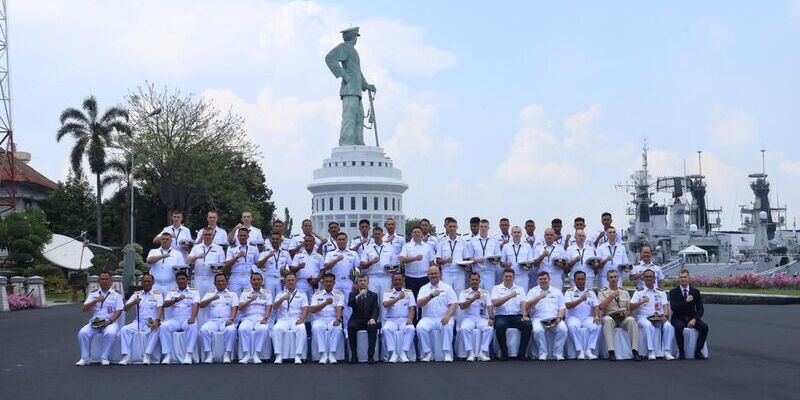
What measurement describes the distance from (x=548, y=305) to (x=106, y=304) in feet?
25.2

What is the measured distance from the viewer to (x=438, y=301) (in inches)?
643

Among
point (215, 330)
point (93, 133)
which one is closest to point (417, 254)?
point (215, 330)

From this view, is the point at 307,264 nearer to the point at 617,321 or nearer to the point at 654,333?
the point at 617,321

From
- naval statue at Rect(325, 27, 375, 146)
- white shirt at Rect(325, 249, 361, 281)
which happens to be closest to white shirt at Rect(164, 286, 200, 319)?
white shirt at Rect(325, 249, 361, 281)

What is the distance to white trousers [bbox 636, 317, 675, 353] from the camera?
52.6ft

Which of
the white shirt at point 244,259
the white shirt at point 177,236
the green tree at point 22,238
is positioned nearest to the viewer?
the white shirt at point 244,259

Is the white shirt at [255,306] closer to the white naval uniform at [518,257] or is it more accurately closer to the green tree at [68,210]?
the white naval uniform at [518,257]

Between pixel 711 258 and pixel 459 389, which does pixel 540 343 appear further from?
pixel 711 258

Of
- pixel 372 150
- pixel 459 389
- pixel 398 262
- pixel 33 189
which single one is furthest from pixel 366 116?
pixel 459 389

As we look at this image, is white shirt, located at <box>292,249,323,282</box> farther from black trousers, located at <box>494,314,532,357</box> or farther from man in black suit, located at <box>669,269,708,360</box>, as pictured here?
man in black suit, located at <box>669,269,708,360</box>

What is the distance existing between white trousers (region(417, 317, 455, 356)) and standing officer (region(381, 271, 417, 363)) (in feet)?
0.51

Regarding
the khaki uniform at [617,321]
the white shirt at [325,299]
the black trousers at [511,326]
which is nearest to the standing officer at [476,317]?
the black trousers at [511,326]

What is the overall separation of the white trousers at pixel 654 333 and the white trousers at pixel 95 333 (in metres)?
9.04

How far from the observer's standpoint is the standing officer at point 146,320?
15.9 metres
